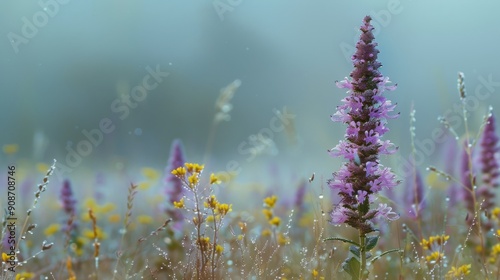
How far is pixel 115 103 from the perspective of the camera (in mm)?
7176

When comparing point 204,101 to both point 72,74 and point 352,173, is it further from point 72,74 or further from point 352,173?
point 352,173

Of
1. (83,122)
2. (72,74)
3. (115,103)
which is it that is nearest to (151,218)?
(115,103)

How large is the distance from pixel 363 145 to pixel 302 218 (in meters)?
4.12

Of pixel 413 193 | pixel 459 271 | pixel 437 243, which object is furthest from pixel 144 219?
pixel 459 271

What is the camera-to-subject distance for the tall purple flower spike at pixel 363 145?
127 inches

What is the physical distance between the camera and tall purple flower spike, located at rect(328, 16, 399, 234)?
322 cm

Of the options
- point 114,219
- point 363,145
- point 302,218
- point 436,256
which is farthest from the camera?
point 114,219

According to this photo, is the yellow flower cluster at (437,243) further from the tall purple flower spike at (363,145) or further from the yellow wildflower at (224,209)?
the yellow wildflower at (224,209)

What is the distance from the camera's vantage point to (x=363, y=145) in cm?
324

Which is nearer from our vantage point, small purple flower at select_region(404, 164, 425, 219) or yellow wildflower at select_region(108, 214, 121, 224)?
small purple flower at select_region(404, 164, 425, 219)
